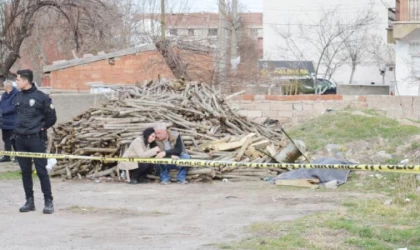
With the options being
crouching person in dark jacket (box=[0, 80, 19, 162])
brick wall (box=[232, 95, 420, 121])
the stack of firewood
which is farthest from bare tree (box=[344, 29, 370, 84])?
crouching person in dark jacket (box=[0, 80, 19, 162])

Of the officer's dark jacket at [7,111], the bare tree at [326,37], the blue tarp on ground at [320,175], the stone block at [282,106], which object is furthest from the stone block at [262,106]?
the bare tree at [326,37]

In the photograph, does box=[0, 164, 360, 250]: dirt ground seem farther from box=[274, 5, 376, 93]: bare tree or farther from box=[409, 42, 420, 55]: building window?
box=[274, 5, 376, 93]: bare tree

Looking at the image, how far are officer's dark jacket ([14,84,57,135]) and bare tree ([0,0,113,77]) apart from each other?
14.8m

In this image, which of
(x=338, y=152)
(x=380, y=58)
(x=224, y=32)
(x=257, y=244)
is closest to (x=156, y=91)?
(x=338, y=152)

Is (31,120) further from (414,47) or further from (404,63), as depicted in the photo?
(414,47)

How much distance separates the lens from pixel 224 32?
2964 centimetres

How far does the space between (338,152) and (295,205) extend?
520 cm

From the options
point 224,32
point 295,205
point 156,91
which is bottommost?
point 295,205

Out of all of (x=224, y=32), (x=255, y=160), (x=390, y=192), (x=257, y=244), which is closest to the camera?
(x=257, y=244)

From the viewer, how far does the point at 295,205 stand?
408 inches

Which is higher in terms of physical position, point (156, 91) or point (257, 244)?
point (156, 91)

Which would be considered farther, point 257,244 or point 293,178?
point 293,178

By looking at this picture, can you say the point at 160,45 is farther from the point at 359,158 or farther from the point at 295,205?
the point at 295,205

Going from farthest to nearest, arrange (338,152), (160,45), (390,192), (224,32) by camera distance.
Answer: (224,32)
(160,45)
(338,152)
(390,192)
